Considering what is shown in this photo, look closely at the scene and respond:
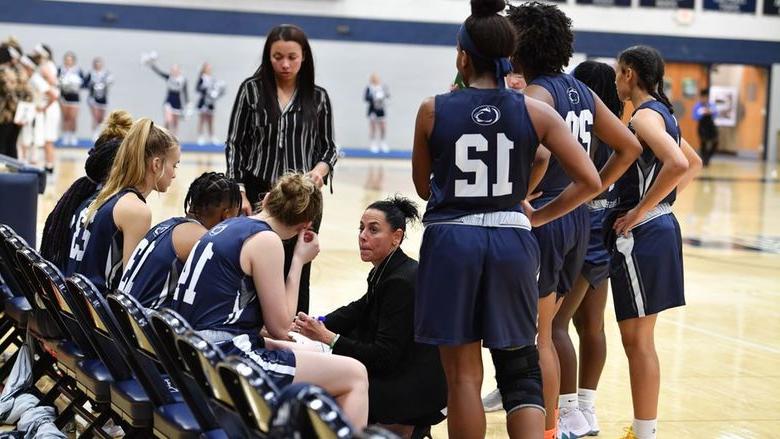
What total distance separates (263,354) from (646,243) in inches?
58.9

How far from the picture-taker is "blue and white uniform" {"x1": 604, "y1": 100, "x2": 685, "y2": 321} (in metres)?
4.07

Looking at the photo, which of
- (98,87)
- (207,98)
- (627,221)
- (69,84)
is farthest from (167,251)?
(207,98)

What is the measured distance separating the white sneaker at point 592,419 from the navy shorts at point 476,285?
143 cm

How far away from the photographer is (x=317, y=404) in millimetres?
1924

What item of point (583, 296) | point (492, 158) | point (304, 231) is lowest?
point (583, 296)

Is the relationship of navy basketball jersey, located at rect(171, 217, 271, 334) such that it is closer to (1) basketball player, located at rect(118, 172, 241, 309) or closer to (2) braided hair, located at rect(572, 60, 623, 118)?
(1) basketball player, located at rect(118, 172, 241, 309)

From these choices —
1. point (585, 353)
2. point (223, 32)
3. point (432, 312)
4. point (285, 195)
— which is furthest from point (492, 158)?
point (223, 32)

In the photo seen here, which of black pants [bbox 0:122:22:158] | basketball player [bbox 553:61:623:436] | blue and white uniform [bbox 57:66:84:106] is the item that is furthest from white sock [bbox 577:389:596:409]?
blue and white uniform [bbox 57:66:84:106]

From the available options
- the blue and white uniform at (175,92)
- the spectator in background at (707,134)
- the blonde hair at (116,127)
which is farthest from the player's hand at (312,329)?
the spectator in background at (707,134)

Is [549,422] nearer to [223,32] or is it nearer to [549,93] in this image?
[549,93]

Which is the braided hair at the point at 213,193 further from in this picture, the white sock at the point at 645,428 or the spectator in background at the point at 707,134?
the spectator in background at the point at 707,134

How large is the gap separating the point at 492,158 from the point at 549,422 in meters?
1.13

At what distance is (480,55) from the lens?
3.23 metres

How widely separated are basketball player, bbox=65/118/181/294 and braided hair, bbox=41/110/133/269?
0.28 metres
